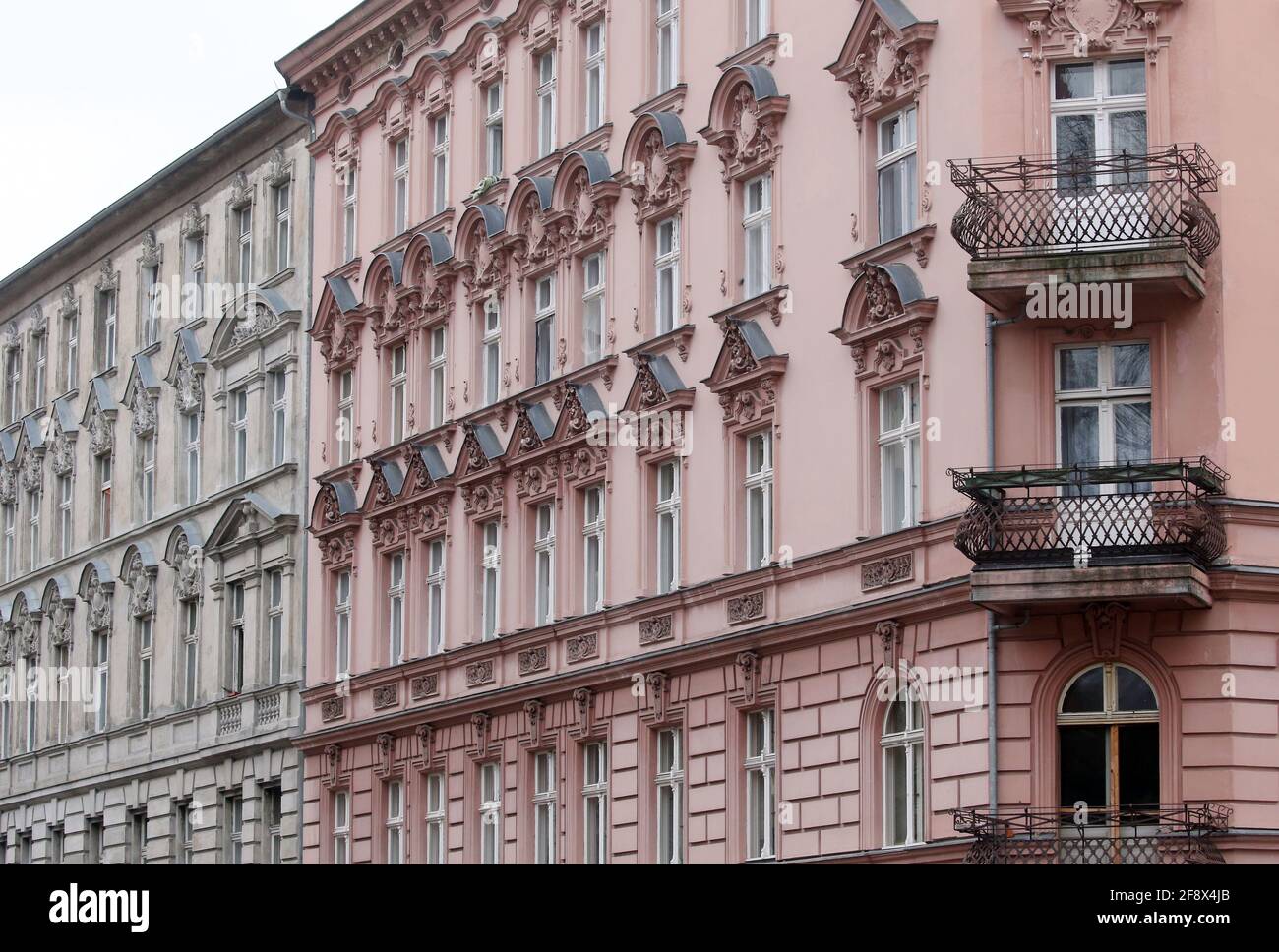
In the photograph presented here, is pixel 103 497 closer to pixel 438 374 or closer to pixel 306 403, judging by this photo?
pixel 306 403

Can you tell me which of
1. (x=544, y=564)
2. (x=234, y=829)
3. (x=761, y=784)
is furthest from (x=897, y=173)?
(x=234, y=829)

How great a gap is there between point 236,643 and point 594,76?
577 inches

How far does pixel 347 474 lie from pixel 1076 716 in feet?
62.2

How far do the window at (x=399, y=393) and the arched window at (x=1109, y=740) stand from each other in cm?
1709

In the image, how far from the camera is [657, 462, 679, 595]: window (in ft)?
123

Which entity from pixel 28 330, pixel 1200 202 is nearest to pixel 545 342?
pixel 1200 202

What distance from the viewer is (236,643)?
50.6 metres

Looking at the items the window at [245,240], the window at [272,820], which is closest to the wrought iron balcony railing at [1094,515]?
the window at [272,820]

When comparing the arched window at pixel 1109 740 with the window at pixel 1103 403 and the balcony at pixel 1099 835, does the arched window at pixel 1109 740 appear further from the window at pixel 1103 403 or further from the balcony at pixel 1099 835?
the window at pixel 1103 403

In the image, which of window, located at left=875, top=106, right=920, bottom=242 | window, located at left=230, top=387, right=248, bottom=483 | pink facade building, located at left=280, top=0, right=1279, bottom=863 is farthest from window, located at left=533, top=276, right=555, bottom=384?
window, located at left=230, top=387, right=248, bottom=483

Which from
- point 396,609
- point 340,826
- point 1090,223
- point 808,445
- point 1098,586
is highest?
point 1090,223

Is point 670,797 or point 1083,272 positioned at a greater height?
point 1083,272

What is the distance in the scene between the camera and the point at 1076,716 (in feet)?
101
